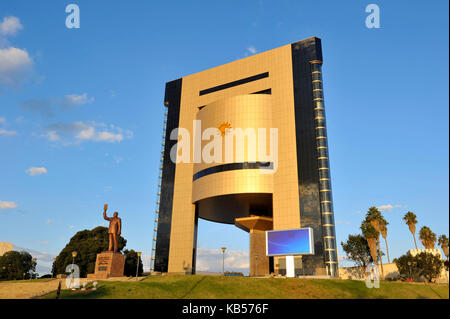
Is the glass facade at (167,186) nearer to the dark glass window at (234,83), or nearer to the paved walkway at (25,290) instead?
the dark glass window at (234,83)

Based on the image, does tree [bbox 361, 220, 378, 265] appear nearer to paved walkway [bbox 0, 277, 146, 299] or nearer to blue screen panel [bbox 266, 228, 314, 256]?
blue screen panel [bbox 266, 228, 314, 256]

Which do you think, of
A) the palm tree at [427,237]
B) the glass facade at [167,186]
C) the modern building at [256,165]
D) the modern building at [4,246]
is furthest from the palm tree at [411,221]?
the modern building at [4,246]

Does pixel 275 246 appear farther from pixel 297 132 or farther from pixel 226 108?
pixel 226 108

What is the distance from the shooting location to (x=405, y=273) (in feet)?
222

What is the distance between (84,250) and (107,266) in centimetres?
3940

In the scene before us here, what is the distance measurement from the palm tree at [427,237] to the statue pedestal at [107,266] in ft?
217

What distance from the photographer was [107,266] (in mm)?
45156

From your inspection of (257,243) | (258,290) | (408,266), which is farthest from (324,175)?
(258,290)

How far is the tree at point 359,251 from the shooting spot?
7533 centimetres

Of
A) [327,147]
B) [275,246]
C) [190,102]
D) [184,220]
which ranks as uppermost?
[190,102]

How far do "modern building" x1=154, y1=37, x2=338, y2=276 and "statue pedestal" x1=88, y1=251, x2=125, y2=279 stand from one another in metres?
23.0
